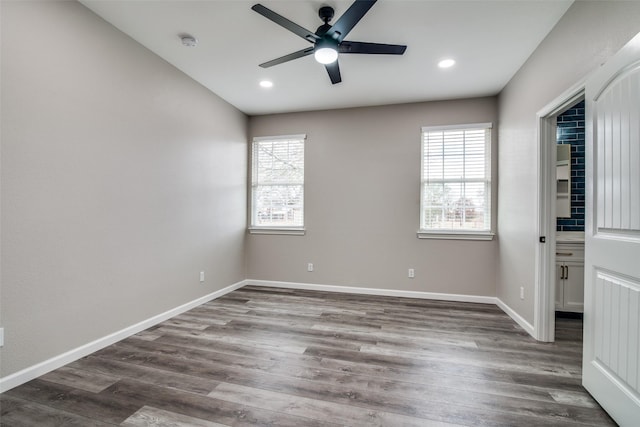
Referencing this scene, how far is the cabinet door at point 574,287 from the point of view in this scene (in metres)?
3.19

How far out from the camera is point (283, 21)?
6.52 ft

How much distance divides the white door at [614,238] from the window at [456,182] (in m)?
2.05

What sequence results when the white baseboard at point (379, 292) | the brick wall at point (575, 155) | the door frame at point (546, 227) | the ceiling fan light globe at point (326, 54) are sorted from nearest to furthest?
the ceiling fan light globe at point (326, 54), the door frame at point (546, 227), the brick wall at point (575, 155), the white baseboard at point (379, 292)

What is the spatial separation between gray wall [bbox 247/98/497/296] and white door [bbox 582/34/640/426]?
209cm

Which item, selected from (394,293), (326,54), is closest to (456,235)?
(394,293)

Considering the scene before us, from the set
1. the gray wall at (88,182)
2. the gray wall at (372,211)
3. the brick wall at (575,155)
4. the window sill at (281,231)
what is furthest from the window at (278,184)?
the brick wall at (575,155)

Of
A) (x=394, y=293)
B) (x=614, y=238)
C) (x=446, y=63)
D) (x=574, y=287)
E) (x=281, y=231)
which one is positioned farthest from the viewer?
(x=281, y=231)

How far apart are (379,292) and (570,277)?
223 cm

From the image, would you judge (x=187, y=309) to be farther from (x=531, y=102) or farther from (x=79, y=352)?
(x=531, y=102)

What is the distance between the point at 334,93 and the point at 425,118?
1.35 meters

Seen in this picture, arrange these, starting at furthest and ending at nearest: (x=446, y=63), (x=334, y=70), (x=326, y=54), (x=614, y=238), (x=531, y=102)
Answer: (x=446, y=63), (x=531, y=102), (x=334, y=70), (x=326, y=54), (x=614, y=238)

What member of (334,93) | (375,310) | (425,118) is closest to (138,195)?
(334,93)

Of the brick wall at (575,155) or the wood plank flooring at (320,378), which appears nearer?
the wood plank flooring at (320,378)

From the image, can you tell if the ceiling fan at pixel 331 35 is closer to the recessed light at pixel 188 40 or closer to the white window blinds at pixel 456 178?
the recessed light at pixel 188 40
